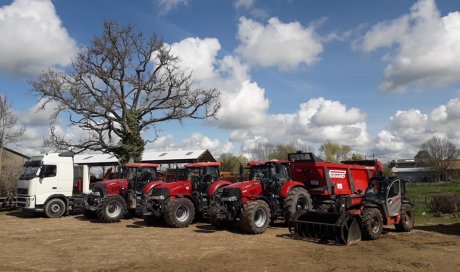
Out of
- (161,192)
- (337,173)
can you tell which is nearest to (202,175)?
(161,192)

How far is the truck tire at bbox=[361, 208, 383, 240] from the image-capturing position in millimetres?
11875

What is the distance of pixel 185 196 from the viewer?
16.4m

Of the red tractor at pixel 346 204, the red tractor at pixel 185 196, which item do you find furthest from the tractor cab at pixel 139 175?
the red tractor at pixel 346 204

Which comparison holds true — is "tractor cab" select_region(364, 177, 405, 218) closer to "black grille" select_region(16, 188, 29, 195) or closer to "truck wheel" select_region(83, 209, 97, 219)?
"truck wheel" select_region(83, 209, 97, 219)

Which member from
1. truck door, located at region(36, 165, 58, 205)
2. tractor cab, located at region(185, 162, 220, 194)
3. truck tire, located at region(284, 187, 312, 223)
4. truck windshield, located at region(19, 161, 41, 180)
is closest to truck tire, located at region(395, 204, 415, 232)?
truck tire, located at region(284, 187, 312, 223)

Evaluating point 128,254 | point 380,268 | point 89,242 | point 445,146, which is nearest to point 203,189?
point 89,242

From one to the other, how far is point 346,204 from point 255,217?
2.86 metres

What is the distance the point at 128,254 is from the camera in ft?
34.9

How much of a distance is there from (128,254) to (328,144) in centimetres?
7246

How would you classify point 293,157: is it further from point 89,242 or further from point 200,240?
point 89,242

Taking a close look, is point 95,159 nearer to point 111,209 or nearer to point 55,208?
point 55,208

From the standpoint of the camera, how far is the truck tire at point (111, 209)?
57.2 ft

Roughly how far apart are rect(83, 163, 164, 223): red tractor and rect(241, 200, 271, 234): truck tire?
5.65 m

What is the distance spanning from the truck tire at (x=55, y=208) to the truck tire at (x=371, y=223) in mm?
14168
